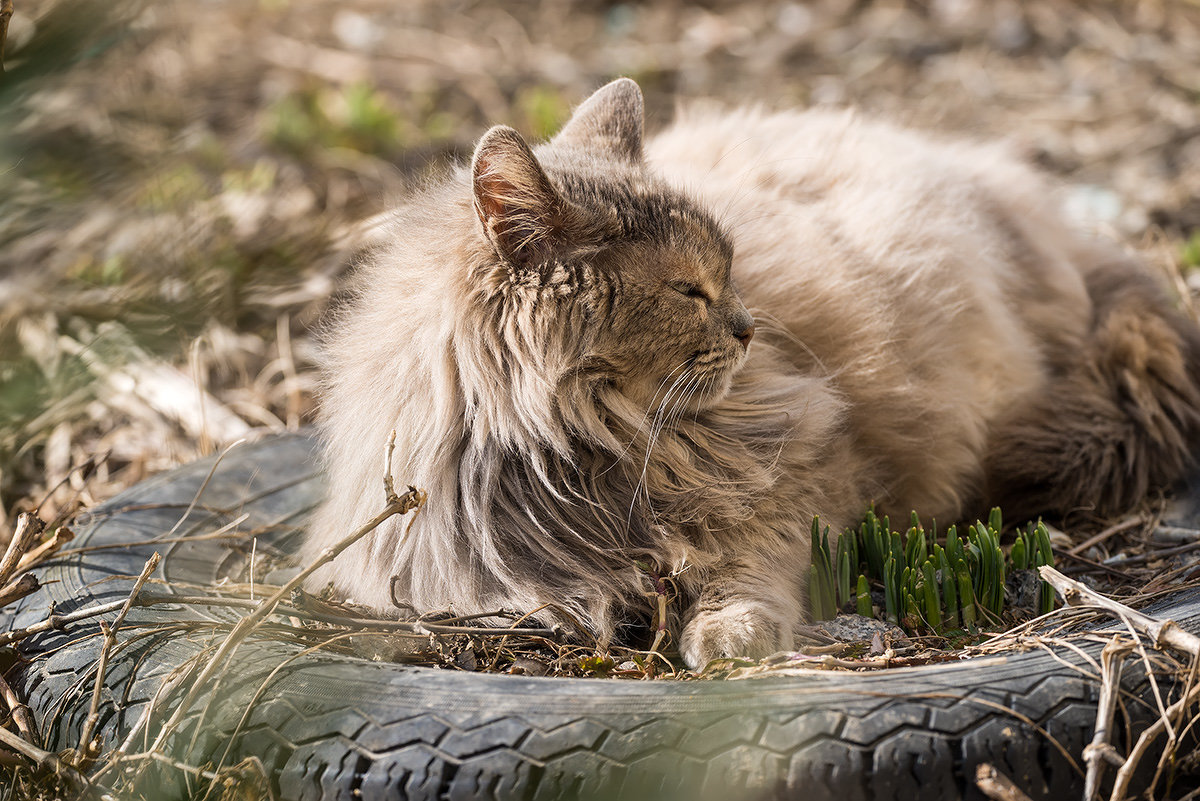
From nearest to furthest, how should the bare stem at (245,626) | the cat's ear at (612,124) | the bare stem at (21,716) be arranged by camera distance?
1. the bare stem at (245,626)
2. the bare stem at (21,716)
3. the cat's ear at (612,124)

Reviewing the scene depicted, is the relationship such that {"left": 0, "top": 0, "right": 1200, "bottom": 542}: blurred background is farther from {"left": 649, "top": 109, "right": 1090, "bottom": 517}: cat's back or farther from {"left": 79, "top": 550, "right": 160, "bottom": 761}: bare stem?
{"left": 649, "top": 109, "right": 1090, "bottom": 517}: cat's back

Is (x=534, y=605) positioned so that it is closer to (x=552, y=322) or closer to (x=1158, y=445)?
(x=552, y=322)

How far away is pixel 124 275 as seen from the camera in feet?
6.52

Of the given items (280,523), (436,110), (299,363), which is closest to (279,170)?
(436,110)

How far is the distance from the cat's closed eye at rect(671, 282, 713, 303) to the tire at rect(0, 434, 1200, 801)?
907 mm

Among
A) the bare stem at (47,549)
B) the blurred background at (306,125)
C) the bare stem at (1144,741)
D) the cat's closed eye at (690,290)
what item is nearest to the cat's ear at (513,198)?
the cat's closed eye at (690,290)

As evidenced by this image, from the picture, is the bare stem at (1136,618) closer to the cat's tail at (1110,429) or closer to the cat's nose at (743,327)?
the cat's nose at (743,327)

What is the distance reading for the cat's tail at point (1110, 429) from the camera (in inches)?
111

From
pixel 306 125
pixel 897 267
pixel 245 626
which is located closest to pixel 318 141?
pixel 306 125

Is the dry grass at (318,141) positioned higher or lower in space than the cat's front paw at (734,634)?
higher

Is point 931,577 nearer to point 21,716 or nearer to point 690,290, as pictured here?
point 690,290

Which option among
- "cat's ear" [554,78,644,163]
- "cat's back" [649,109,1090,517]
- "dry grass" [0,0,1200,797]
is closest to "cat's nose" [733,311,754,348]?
"cat's back" [649,109,1090,517]

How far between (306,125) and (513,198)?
14.0 ft

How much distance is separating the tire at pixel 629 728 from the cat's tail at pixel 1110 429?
0.95m
